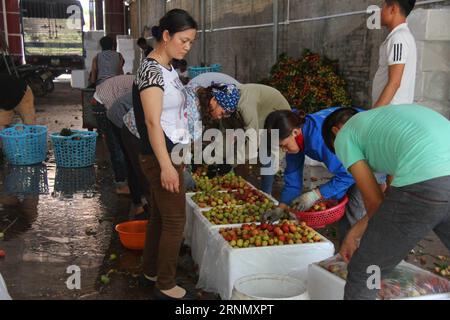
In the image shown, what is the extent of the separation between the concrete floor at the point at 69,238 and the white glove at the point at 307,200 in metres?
0.88

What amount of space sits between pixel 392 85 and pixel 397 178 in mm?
2019

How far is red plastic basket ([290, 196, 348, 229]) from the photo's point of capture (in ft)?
11.3

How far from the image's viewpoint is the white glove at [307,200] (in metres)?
3.42

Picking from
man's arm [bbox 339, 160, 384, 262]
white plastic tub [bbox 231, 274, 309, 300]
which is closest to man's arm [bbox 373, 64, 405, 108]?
man's arm [bbox 339, 160, 384, 262]

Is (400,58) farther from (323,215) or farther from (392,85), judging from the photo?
(323,215)

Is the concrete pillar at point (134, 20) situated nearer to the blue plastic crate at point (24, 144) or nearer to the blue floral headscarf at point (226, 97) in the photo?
the blue plastic crate at point (24, 144)

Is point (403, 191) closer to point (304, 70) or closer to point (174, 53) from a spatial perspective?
point (174, 53)

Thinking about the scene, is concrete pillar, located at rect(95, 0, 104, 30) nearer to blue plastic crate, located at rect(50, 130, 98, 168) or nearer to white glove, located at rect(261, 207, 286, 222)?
blue plastic crate, located at rect(50, 130, 98, 168)

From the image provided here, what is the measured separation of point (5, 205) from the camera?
574 centimetres

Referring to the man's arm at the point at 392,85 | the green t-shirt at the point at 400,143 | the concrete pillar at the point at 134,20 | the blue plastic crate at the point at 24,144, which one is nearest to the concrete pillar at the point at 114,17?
the concrete pillar at the point at 134,20

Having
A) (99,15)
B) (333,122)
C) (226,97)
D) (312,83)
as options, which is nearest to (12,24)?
(99,15)

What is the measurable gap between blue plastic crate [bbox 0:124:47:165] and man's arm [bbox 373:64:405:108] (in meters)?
5.33

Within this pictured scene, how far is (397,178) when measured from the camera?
223 cm
